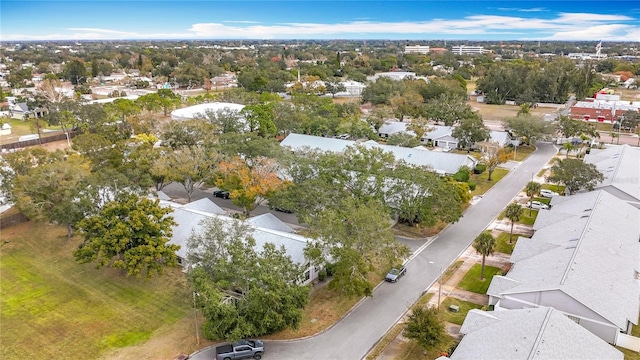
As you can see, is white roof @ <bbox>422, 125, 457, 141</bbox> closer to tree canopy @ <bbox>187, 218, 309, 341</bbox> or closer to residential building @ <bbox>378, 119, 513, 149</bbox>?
residential building @ <bbox>378, 119, 513, 149</bbox>

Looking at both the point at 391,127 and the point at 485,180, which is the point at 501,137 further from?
the point at 391,127

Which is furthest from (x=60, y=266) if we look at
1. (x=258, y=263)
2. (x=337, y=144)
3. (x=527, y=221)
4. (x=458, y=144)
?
(x=458, y=144)

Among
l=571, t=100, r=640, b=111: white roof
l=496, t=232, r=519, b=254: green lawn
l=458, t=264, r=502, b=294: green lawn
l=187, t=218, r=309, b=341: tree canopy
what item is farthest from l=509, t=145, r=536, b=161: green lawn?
l=187, t=218, r=309, b=341: tree canopy

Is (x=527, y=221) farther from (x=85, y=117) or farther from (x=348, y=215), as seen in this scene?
(x=85, y=117)

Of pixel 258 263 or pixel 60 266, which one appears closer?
pixel 258 263

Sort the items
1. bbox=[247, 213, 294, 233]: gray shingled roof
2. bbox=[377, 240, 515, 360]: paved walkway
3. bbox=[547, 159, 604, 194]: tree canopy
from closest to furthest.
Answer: bbox=[377, 240, 515, 360]: paved walkway < bbox=[247, 213, 294, 233]: gray shingled roof < bbox=[547, 159, 604, 194]: tree canopy

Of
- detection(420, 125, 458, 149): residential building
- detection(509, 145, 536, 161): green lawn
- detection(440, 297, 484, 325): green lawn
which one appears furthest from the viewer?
detection(420, 125, 458, 149): residential building

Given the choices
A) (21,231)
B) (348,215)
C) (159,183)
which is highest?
(348,215)
